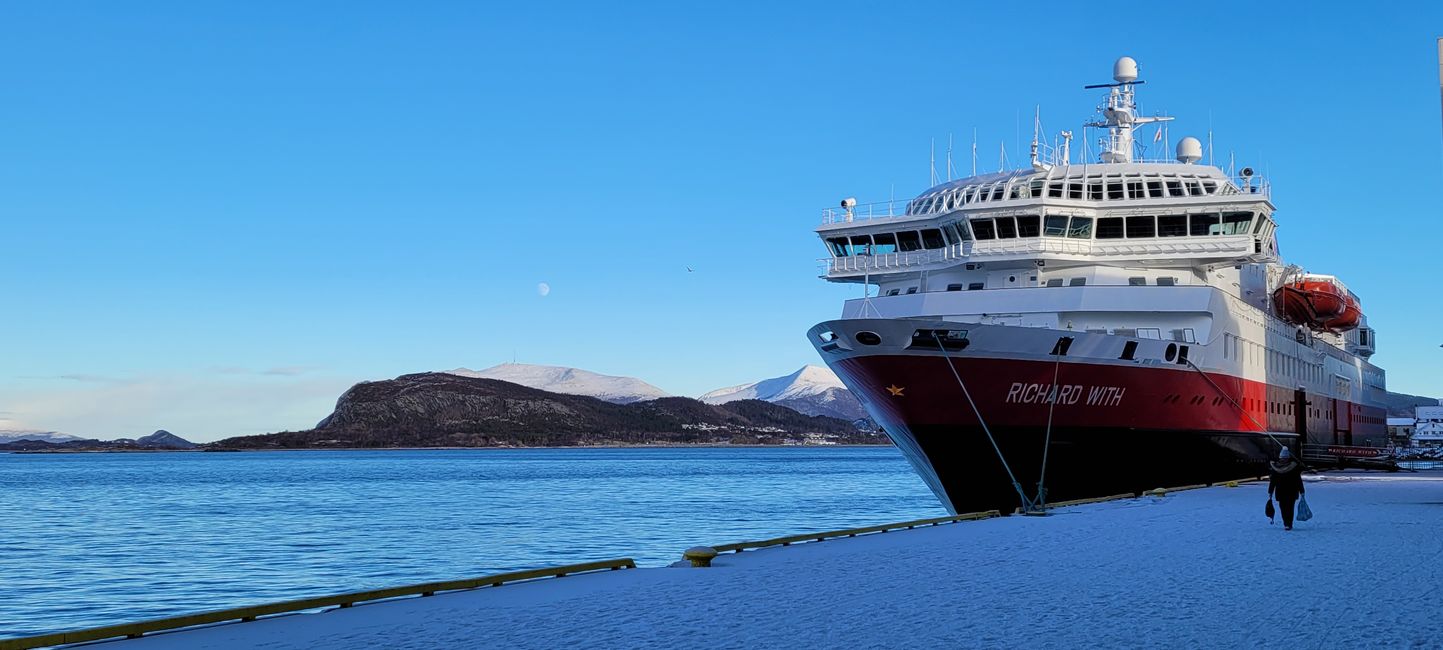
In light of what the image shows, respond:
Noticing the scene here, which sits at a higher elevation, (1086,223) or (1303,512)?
(1086,223)

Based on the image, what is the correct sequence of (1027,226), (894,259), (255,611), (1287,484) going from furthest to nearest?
1. (894,259)
2. (1027,226)
3. (1287,484)
4. (255,611)

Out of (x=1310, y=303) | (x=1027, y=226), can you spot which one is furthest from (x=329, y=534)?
(x=1310, y=303)

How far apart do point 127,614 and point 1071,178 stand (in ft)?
82.2

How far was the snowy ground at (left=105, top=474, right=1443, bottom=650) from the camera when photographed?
32.9 ft

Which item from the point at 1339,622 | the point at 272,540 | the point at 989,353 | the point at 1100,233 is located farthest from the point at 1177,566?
the point at 272,540

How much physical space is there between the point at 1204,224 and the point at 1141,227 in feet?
5.13

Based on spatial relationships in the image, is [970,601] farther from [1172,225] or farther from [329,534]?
[329,534]

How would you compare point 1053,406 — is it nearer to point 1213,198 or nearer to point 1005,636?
point 1213,198

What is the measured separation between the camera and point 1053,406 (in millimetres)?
29344

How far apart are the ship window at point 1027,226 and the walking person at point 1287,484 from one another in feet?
47.1

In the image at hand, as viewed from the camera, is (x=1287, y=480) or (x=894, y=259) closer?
(x=1287, y=480)

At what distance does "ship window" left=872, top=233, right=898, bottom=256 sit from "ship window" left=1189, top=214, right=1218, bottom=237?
777 centimetres

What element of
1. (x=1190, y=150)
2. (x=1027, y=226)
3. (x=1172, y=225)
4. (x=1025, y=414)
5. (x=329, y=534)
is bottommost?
(x=329, y=534)

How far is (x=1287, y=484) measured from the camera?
1977cm
